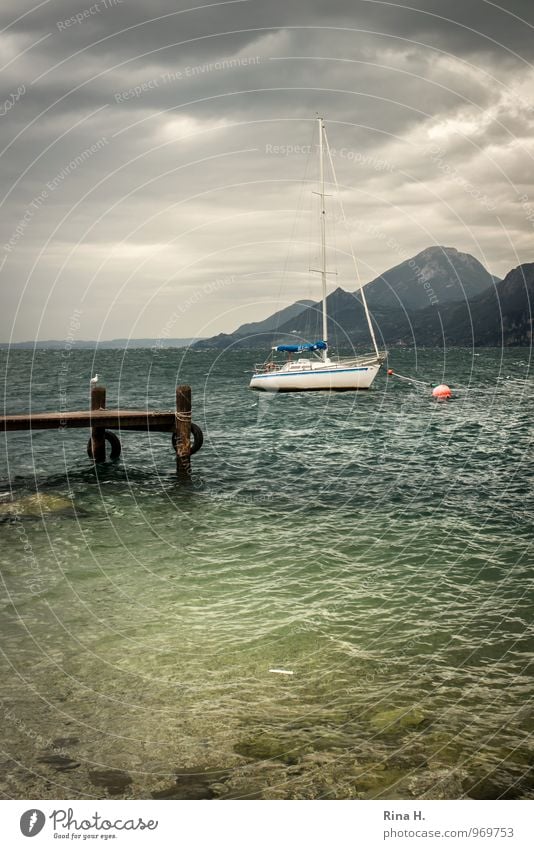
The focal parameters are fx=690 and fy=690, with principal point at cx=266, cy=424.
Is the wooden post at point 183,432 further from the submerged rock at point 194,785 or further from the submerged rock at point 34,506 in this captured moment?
the submerged rock at point 194,785

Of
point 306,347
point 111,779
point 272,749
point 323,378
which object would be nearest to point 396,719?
point 272,749

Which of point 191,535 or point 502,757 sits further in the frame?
point 191,535

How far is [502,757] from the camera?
8297mm

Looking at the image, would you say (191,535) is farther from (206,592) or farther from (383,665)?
(383,665)

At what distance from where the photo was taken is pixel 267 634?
1212 centimetres

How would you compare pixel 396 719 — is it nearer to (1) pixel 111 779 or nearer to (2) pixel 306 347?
(1) pixel 111 779

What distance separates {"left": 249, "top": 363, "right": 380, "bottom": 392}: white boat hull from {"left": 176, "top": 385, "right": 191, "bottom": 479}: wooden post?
3655cm

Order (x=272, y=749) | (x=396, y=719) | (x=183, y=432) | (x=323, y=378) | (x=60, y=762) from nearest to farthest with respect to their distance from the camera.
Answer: (x=60, y=762), (x=272, y=749), (x=396, y=719), (x=183, y=432), (x=323, y=378)

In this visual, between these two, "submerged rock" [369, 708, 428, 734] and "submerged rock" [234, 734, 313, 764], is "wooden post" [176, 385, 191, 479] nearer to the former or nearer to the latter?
"submerged rock" [369, 708, 428, 734]

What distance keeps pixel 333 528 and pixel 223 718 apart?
34.0 ft

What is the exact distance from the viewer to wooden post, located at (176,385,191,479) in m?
26.4

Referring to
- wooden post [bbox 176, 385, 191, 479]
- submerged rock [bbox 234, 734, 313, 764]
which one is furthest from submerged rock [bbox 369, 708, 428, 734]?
wooden post [bbox 176, 385, 191, 479]

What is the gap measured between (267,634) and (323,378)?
51623 millimetres

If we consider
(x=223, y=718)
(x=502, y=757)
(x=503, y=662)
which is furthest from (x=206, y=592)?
(x=502, y=757)
